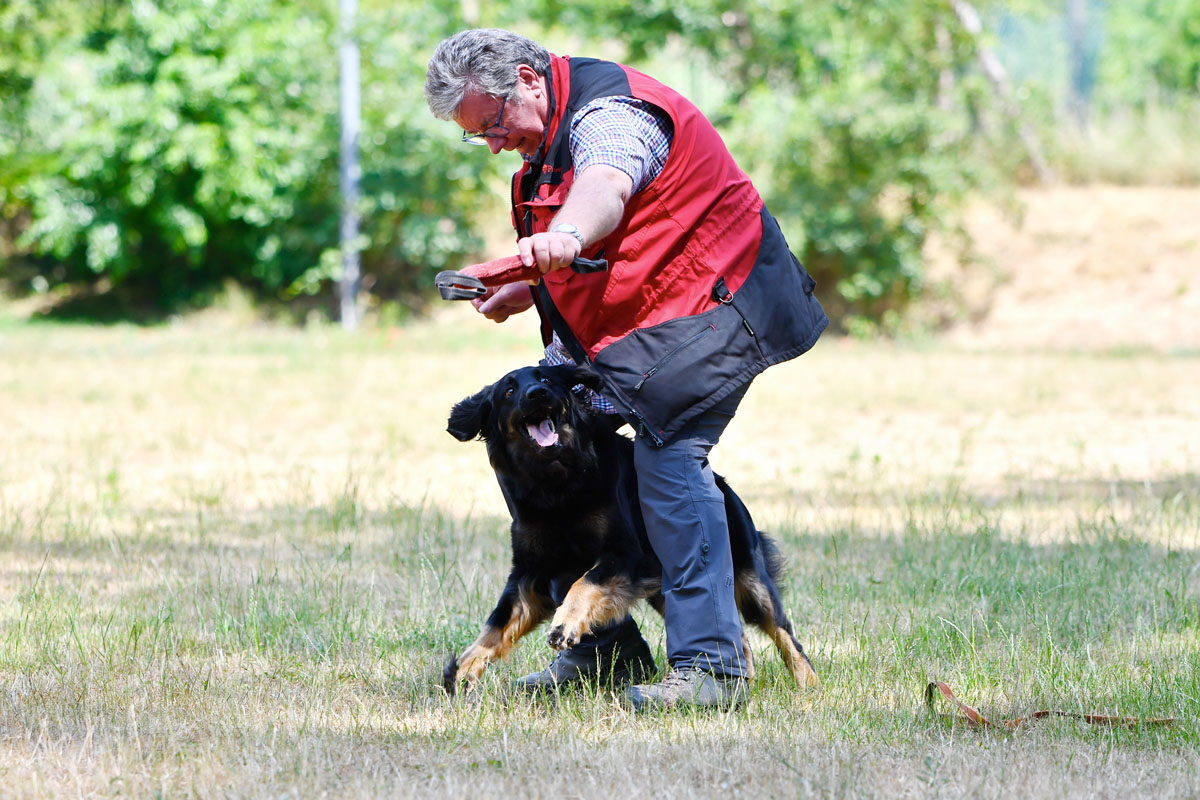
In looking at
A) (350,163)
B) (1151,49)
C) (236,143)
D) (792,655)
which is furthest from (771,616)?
(1151,49)

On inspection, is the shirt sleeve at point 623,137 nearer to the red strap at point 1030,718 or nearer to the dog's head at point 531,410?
the dog's head at point 531,410

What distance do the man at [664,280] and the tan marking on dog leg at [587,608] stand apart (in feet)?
0.48

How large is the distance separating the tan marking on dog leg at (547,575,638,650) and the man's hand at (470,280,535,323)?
1.02m

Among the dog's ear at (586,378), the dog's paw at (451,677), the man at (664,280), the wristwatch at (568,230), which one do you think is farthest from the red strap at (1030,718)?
the wristwatch at (568,230)

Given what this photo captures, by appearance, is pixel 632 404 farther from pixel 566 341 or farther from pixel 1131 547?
pixel 1131 547

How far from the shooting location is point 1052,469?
920 cm

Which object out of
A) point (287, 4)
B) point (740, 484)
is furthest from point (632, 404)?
point (287, 4)

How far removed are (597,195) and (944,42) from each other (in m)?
20.3

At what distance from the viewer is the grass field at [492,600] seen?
11.5 ft

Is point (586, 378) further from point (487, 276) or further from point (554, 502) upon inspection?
point (487, 276)

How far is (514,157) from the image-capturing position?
22.2m

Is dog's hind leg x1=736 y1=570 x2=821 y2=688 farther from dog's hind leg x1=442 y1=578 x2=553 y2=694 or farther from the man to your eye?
dog's hind leg x1=442 y1=578 x2=553 y2=694

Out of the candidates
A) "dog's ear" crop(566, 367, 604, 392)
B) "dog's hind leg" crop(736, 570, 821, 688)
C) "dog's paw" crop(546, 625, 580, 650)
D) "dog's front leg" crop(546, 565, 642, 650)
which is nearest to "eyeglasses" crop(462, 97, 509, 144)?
"dog's ear" crop(566, 367, 604, 392)

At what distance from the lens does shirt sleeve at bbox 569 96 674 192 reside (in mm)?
3637
